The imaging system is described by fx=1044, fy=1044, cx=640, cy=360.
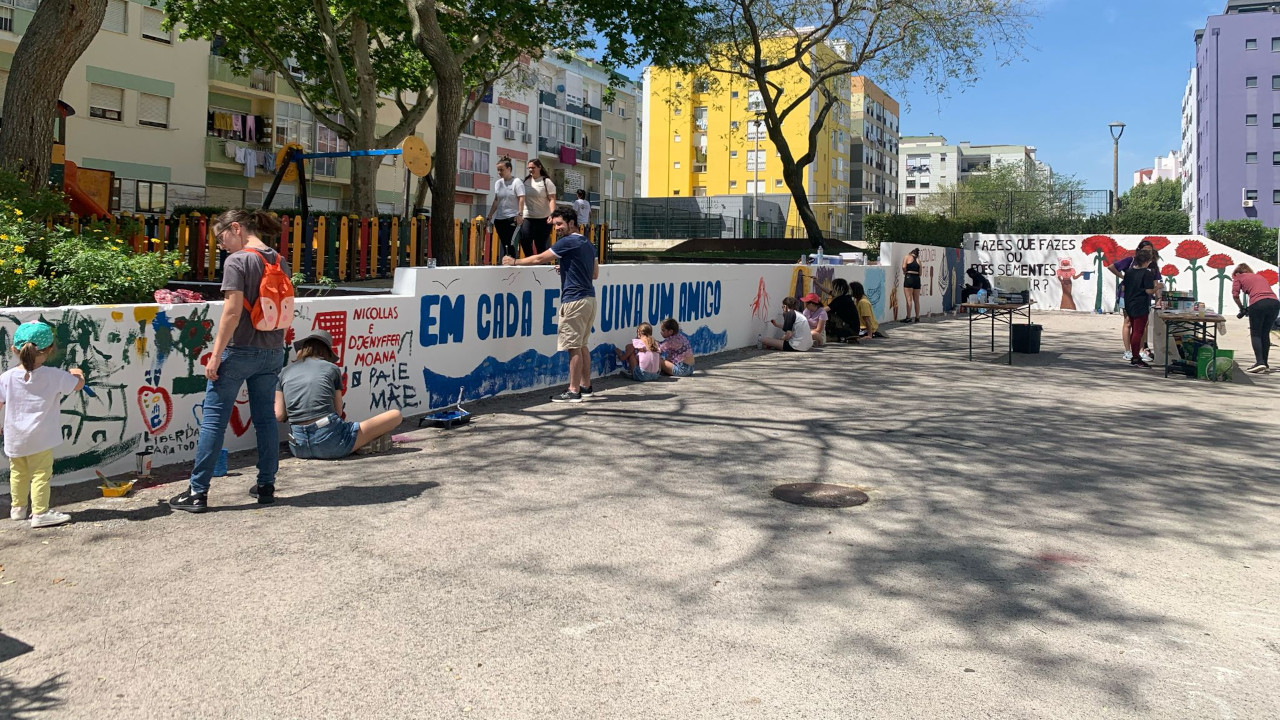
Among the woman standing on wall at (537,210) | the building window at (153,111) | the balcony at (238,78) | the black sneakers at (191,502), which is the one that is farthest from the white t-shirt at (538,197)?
the balcony at (238,78)

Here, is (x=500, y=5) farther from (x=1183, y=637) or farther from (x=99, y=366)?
(x=1183, y=637)

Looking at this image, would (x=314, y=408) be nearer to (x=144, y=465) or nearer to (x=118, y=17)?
(x=144, y=465)

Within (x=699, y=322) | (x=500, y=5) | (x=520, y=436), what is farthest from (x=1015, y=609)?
(x=500, y=5)

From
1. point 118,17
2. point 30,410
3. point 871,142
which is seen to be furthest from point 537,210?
point 871,142

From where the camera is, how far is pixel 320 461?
776 cm

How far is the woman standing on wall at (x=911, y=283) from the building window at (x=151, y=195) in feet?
87.0

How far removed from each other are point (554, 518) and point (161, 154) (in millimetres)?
38194

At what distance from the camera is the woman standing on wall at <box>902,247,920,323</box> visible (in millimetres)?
25892

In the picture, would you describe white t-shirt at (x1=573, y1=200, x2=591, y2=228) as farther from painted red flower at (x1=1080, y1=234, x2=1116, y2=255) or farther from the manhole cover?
painted red flower at (x1=1080, y1=234, x2=1116, y2=255)

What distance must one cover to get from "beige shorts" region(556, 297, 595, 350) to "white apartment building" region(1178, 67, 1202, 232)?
92.4 m

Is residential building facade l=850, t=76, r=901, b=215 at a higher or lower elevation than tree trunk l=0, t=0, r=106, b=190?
higher

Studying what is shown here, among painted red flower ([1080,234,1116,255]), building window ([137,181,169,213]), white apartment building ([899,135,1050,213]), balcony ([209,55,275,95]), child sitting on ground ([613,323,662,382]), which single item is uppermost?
white apartment building ([899,135,1050,213])

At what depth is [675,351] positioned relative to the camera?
13562 millimetres

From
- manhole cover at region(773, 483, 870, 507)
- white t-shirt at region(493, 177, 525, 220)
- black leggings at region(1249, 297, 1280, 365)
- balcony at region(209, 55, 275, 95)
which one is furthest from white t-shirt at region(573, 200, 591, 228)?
balcony at region(209, 55, 275, 95)
